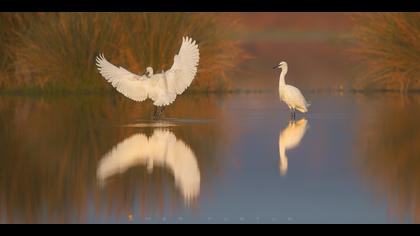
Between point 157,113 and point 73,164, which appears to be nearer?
point 73,164

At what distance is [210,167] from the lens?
866 cm

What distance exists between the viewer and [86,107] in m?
16.5

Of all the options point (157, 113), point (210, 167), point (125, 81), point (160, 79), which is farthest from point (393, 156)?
point (157, 113)

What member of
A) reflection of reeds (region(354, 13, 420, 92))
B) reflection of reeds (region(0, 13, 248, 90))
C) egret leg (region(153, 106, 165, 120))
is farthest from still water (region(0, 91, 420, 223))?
reflection of reeds (region(0, 13, 248, 90))

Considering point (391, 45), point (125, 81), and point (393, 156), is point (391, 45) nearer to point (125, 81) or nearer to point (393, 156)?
point (125, 81)

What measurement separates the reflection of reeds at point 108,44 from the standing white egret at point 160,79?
18.6 feet

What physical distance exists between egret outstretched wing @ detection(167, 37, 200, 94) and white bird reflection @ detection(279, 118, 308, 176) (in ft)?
5.43

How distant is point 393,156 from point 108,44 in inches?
456

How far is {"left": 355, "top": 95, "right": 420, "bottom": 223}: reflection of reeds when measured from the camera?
6.88 meters

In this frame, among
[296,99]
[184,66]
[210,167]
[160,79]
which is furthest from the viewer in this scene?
[296,99]

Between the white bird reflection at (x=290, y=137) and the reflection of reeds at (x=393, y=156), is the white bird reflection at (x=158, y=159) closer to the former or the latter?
the white bird reflection at (x=290, y=137)
